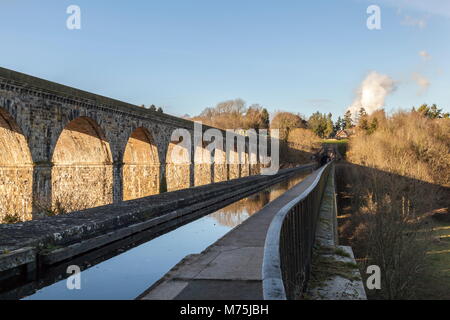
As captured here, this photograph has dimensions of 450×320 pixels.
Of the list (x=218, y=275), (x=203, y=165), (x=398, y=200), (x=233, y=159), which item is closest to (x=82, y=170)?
(x=218, y=275)

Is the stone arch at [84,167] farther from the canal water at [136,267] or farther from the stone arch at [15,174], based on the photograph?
the canal water at [136,267]

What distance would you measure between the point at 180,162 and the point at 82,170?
8.72m

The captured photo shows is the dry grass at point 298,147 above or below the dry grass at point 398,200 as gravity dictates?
above

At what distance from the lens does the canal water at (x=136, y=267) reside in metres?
3.31

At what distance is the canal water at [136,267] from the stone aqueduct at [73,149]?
6134 mm

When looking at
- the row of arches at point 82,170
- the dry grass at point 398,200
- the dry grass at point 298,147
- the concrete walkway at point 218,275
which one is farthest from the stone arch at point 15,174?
the dry grass at point 298,147

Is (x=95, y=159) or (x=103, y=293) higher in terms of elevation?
(x=95, y=159)

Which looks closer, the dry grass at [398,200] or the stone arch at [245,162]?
the dry grass at [398,200]

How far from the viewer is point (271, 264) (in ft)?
6.61

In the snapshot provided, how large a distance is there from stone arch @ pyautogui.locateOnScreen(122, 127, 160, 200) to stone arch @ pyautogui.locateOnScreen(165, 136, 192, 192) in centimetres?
288

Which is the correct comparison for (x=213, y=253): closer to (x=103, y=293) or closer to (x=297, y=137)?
(x=103, y=293)

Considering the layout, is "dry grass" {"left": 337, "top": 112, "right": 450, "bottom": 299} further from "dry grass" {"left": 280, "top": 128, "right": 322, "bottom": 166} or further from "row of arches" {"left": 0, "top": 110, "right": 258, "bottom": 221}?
"dry grass" {"left": 280, "top": 128, "right": 322, "bottom": 166}

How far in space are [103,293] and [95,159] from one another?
12.1 meters
